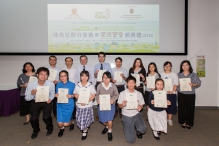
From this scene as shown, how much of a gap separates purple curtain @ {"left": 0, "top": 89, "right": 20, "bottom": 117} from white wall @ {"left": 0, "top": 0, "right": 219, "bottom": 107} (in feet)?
2.01

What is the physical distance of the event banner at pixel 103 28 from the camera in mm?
5035

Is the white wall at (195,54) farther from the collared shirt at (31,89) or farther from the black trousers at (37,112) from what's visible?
the black trousers at (37,112)

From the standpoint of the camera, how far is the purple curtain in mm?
4500

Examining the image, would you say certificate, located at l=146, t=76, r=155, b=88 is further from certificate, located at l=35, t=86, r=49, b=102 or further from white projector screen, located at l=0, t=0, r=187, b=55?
certificate, located at l=35, t=86, r=49, b=102

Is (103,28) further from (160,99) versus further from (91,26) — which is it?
(160,99)

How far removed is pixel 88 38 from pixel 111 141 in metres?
3.13

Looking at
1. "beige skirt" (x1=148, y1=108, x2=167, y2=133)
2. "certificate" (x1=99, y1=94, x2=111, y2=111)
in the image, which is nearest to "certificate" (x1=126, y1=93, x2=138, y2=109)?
"certificate" (x1=99, y1=94, x2=111, y2=111)

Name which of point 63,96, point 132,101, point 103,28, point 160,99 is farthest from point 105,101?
point 103,28

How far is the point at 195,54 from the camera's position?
209 inches

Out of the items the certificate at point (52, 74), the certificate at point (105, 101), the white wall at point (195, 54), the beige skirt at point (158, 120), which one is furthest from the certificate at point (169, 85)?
the certificate at point (52, 74)

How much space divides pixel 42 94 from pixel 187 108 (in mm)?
3044

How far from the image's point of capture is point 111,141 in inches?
124

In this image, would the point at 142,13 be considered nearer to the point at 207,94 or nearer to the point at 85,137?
the point at 207,94

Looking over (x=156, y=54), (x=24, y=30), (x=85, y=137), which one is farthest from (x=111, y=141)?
(x=24, y=30)
